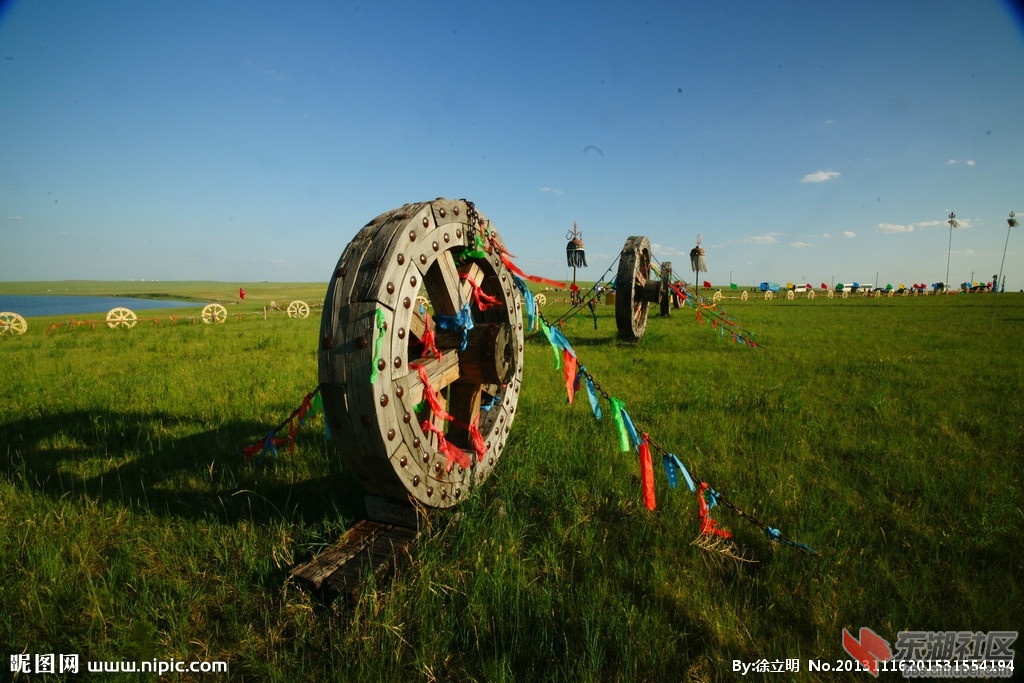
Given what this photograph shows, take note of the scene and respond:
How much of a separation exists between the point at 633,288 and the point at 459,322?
7.38 metres

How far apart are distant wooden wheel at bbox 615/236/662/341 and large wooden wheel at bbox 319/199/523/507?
22.2ft

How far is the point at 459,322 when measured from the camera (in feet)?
9.36

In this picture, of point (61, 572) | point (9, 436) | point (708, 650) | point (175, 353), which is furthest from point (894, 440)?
point (175, 353)

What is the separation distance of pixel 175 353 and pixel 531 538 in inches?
387

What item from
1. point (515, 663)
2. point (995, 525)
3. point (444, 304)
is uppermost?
point (444, 304)

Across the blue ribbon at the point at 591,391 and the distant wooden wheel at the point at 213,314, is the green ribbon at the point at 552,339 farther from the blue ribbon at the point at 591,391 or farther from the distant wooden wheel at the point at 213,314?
the distant wooden wheel at the point at 213,314

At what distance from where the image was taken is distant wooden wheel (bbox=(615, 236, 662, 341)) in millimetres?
9531

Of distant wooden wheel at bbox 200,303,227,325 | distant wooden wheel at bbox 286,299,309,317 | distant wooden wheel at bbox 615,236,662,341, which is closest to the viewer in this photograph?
distant wooden wheel at bbox 615,236,662,341

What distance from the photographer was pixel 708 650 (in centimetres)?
197

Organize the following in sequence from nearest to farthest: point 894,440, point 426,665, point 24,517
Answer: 1. point 426,665
2. point 24,517
3. point 894,440

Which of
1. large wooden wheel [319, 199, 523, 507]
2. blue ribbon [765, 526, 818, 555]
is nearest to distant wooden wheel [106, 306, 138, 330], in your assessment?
large wooden wheel [319, 199, 523, 507]

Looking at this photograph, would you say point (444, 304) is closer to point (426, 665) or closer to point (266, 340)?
point (426, 665)

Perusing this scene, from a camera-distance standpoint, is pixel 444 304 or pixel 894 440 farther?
pixel 894 440

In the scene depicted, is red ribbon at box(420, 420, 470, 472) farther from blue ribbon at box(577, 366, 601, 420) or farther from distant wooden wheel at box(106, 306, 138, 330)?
distant wooden wheel at box(106, 306, 138, 330)
